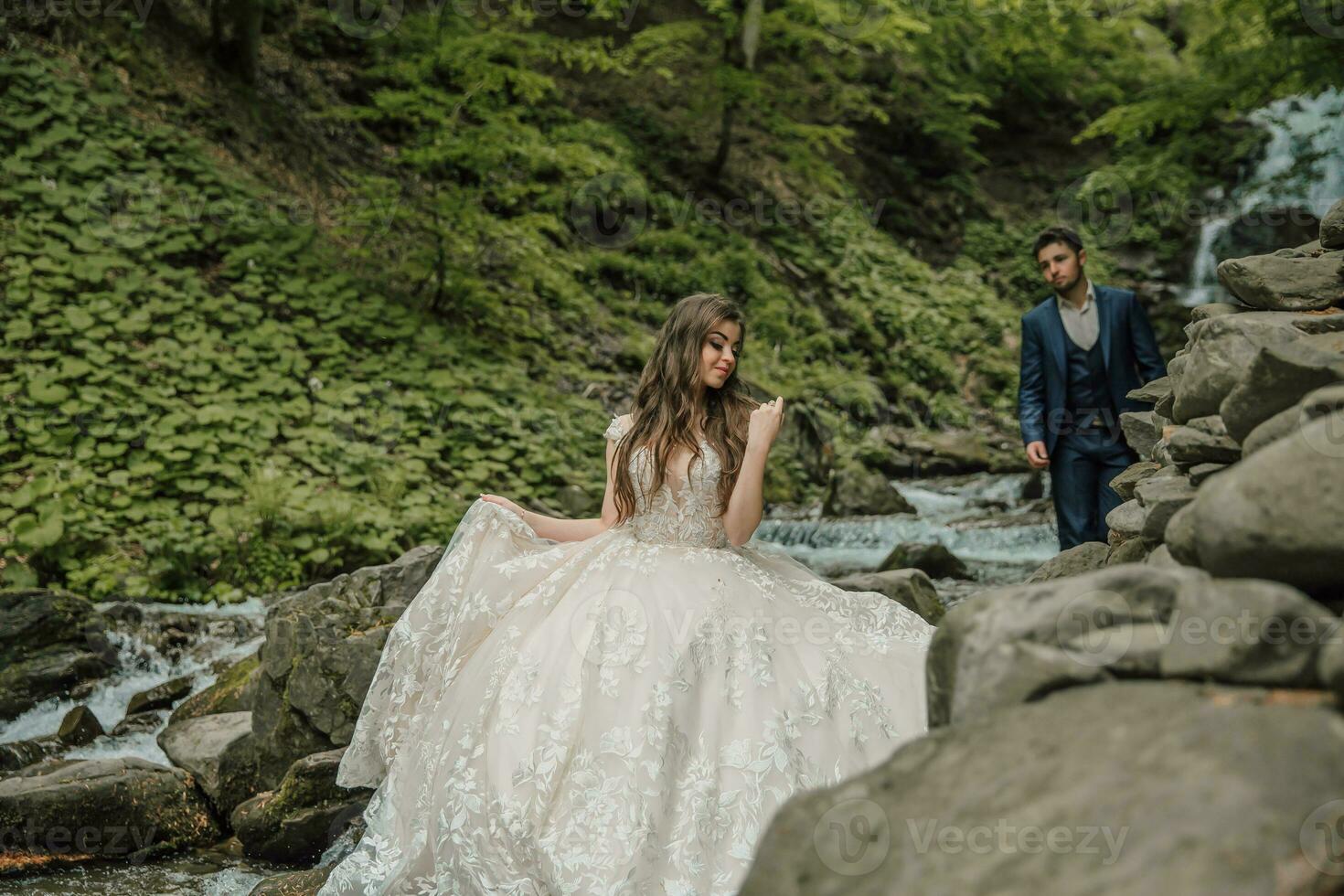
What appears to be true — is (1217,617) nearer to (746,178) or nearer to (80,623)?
(80,623)

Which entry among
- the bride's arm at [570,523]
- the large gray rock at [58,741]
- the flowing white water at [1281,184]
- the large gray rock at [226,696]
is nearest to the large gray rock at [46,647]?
the large gray rock at [58,741]

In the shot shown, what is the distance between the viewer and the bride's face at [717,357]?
3.70m

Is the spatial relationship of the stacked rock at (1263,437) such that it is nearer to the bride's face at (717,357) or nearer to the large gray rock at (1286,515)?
the large gray rock at (1286,515)

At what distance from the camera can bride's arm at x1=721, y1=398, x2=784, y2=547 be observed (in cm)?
353

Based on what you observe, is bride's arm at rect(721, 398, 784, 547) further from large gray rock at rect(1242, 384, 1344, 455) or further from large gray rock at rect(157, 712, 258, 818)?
large gray rock at rect(157, 712, 258, 818)

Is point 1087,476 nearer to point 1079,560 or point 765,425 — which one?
point 1079,560

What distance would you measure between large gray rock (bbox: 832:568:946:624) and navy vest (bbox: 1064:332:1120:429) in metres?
1.17

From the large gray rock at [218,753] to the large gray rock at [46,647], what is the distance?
84 cm

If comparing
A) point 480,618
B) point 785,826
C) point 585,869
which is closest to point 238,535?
point 480,618

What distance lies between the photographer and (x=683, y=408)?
12.2 feet

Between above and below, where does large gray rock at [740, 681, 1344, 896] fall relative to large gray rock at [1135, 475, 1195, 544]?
below

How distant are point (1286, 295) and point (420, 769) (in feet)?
9.35

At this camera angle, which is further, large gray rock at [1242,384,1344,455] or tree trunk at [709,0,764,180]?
tree trunk at [709,0,764,180]

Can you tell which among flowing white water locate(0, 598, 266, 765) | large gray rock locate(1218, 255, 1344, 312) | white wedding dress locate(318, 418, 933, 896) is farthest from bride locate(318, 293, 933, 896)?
flowing white water locate(0, 598, 266, 765)
